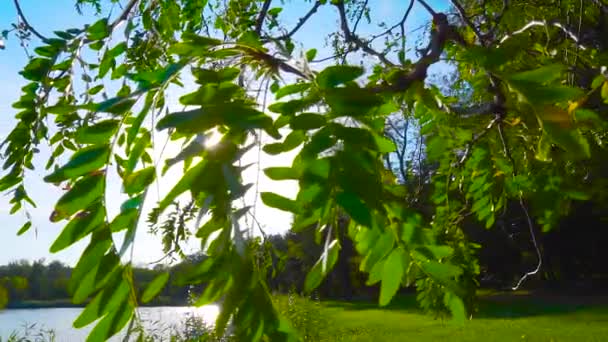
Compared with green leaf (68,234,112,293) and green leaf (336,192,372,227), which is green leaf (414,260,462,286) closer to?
green leaf (336,192,372,227)

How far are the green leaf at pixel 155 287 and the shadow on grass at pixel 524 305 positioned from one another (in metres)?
20.3

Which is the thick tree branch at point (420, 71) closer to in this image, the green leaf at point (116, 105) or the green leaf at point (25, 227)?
the green leaf at point (116, 105)

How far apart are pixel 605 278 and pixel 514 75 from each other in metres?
30.7

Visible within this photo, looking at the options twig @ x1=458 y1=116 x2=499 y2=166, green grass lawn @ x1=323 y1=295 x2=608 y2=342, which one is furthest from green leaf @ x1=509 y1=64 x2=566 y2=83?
green grass lawn @ x1=323 y1=295 x2=608 y2=342

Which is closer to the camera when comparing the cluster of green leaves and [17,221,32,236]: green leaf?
the cluster of green leaves

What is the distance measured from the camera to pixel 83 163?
979 mm

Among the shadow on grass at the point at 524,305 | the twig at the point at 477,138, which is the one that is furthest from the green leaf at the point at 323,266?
the shadow on grass at the point at 524,305

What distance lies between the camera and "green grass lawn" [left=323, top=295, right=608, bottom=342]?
51.2ft

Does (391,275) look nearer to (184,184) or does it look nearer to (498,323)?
(184,184)

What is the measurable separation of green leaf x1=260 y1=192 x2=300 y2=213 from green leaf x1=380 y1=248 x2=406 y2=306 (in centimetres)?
28

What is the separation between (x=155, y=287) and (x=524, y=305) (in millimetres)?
27255

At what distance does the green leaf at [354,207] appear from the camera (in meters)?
0.89

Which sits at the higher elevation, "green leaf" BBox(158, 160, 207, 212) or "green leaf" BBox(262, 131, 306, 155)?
"green leaf" BBox(262, 131, 306, 155)

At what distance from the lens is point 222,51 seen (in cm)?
113
